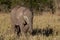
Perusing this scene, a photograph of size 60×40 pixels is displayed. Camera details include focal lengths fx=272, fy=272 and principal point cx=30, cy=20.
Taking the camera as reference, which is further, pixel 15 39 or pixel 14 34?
pixel 14 34

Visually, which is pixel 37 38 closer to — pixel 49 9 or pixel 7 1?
pixel 49 9

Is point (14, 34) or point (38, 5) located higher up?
point (14, 34)

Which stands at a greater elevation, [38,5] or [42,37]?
[42,37]

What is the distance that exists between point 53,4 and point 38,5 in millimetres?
1019

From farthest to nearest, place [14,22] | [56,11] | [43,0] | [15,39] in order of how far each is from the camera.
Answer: [43,0]
[56,11]
[14,22]
[15,39]

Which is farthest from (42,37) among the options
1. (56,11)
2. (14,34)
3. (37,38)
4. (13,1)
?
(13,1)

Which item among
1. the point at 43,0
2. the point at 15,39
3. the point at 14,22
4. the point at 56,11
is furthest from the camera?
the point at 43,0

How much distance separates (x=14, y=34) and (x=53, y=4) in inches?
377

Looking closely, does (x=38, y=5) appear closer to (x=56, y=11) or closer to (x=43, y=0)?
(x=43, y=0)

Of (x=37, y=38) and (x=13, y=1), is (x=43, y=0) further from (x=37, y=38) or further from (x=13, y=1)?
(x=37, y=38)

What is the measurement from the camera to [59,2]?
16188 millimetres

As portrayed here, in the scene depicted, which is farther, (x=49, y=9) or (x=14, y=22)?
(x=49, y=9)

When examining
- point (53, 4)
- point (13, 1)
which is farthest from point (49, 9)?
point (13, 1)

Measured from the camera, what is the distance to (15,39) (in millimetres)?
6941
